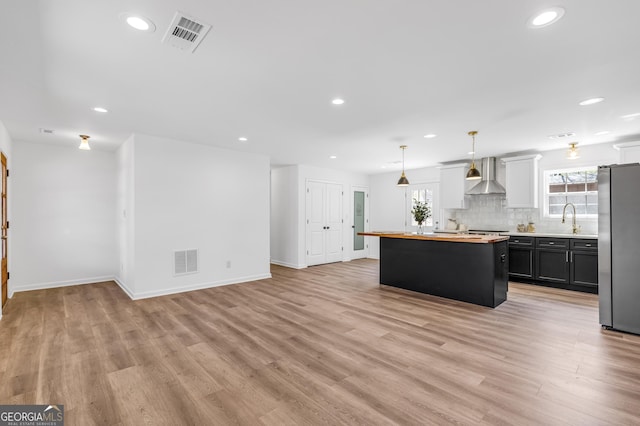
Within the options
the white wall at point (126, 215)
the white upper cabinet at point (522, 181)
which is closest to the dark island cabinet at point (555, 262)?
the white upper cabinet at point (522, 181)

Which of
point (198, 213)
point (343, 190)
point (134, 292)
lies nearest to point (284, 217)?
point (343, 190)

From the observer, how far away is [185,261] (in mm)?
5320

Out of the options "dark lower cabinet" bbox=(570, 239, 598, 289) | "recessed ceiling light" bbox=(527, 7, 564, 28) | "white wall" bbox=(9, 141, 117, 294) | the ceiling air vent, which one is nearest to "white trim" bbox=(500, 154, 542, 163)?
"dark lower cabinet" bbox=(570, 239, 598, 289)

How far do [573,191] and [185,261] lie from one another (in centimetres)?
739

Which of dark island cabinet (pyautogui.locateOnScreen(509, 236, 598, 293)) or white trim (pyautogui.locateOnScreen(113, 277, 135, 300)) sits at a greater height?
dark island cabinet (pyautogui.locateOnScreen(509, 236, 598, 293))

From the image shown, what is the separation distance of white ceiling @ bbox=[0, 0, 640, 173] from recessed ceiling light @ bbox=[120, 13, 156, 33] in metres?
0.05

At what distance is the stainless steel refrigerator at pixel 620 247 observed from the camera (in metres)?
3.44

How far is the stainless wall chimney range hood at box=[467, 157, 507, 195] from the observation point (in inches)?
258

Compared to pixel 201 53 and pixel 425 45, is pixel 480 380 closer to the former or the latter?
pixel 425 45

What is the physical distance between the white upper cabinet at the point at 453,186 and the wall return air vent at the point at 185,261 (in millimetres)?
5664

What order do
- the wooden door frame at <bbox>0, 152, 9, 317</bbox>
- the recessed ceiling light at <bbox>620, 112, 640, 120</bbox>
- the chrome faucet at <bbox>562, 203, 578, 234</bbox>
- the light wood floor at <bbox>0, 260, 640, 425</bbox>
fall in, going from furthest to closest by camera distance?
1. the chrome faucet at <bbox>562, 203, 578, 234</bbox>
2. the wooden door frame at <bbox>0, 152, 9, 317</bbox>
3. the recessed ceiling light at <bbox>620, 112, 640, 120</bbox>
4. the light wood floor at <bbox>0, 260, 640, 425</bbox>

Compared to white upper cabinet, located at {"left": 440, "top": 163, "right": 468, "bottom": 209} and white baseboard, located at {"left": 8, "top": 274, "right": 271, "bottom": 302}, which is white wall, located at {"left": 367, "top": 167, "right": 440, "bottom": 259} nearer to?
white upper cabinet, located at {"left": 440, "top": 163, "right": 468, "bottom": 209}

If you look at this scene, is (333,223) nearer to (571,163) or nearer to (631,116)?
(571,163)

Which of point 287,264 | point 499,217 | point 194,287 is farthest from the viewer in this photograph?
point 287,264
